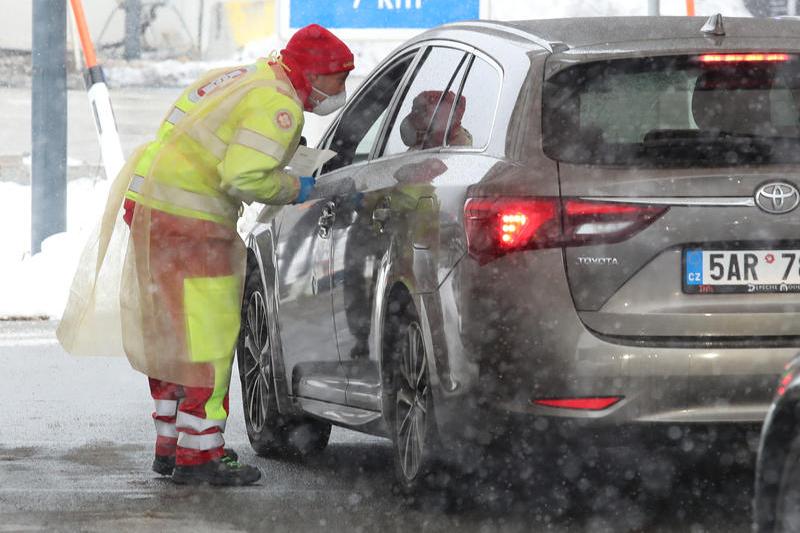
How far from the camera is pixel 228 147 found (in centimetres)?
743

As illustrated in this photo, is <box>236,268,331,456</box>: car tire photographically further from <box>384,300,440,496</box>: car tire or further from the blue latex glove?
<box>384,300,440,496</box>: car tire

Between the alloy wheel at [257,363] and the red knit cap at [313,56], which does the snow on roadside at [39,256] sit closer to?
the alloy wheel at [257,363]

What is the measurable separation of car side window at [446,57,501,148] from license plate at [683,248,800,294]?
0.88 meters

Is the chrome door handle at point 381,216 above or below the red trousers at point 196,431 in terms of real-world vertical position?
above

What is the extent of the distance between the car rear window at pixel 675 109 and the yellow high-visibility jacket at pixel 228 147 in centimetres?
134

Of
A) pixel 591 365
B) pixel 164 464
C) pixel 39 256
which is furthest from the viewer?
pixel 39 256

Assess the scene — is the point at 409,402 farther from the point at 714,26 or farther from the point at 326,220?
the point at 714,26

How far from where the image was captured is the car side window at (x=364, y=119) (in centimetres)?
776

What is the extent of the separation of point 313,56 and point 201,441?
149 centimetres

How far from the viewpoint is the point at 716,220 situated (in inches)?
233

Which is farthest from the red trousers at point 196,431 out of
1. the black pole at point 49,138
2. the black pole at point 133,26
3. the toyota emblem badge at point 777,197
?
the black pole at point 133,26

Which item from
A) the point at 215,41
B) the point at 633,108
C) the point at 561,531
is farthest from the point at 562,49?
the point at 215,41

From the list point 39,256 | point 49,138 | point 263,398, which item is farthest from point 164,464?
point 49,138

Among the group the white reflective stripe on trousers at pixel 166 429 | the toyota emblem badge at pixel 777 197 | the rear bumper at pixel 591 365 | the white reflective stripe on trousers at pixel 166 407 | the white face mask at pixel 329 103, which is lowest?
the white reflective stripe on trousers at pixel 166 429
